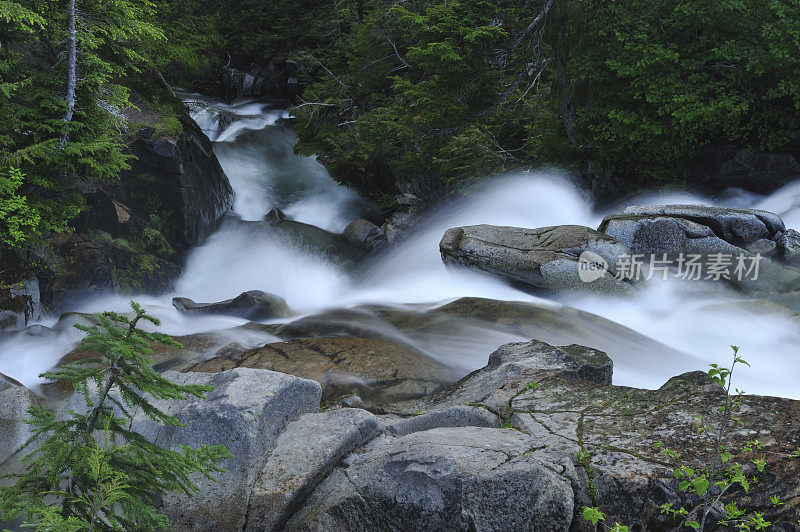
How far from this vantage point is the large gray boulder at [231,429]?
3.83 metres

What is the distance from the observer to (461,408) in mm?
4941

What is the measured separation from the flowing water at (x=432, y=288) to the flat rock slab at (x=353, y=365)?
55 cm

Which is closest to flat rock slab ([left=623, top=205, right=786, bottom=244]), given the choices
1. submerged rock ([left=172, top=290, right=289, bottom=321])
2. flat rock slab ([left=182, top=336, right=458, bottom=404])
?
flat rock slab ([left=182, top=336, right=458, bottom=404])

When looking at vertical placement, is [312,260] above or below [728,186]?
below

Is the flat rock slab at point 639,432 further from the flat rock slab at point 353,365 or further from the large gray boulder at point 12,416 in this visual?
the large gray boulder at point 12,416

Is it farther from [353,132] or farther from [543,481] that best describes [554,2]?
[543,481]

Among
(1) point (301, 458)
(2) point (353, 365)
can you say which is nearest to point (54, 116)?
(2) point (353, 365)

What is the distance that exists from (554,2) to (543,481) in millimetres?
14356

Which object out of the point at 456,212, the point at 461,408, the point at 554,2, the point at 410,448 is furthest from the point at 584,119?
the point at 410,448

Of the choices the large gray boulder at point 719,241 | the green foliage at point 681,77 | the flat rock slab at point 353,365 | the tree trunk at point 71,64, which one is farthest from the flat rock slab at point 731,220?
the tree trunk at point 71,64

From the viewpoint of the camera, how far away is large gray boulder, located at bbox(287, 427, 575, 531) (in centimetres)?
334

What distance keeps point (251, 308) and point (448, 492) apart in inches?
314

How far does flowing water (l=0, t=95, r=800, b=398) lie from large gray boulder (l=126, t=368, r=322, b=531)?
3.22 m

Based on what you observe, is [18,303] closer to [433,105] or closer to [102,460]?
[102,460]
